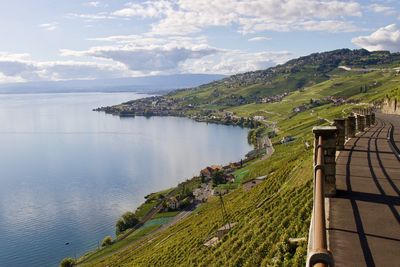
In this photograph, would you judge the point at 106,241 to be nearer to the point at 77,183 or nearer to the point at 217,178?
the point at 217,178

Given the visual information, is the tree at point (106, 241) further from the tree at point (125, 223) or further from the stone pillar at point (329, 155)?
the stone pillar at point (329, 155)

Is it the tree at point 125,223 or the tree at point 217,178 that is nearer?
the tree at point 125,223

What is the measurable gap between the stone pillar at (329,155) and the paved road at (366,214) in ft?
1.15

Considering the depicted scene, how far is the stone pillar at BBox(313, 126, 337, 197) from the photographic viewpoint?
37.7ft

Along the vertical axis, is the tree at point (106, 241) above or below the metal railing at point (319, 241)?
below

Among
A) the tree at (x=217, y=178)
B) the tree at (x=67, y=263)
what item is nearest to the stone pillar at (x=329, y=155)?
the tree at (x=67, y=263)

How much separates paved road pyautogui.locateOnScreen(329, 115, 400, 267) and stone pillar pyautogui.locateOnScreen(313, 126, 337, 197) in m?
0.35

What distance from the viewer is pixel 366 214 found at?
32.4ft

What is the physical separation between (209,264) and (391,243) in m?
14.4

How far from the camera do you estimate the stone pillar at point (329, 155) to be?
11.5 metres

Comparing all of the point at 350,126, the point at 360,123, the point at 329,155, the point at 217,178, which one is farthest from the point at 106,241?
the point at 329,155

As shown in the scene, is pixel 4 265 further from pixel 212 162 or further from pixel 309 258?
pixel 212 162

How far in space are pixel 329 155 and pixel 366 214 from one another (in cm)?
229

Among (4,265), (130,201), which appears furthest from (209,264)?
(130,201)
